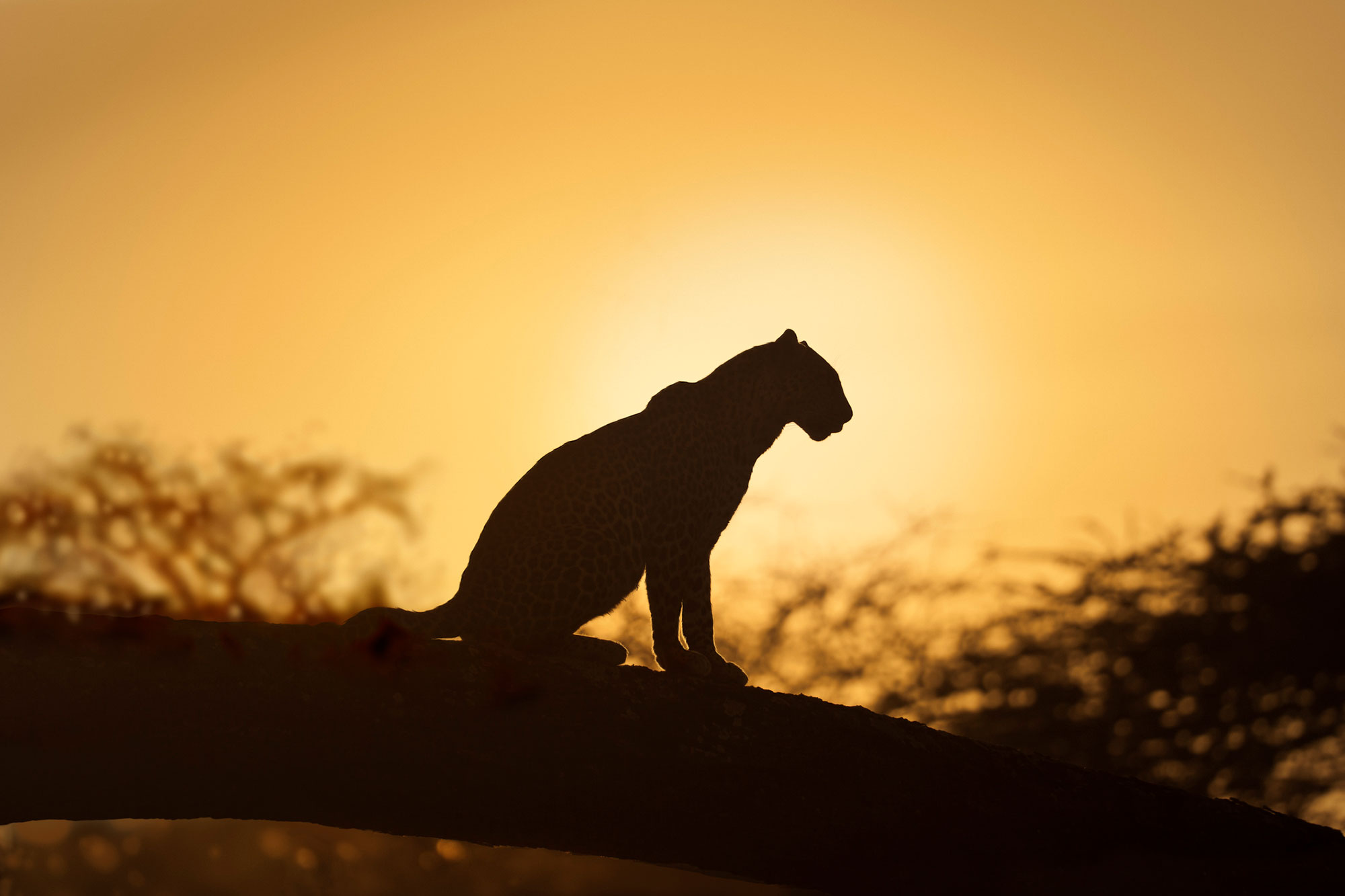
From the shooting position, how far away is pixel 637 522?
4441 millimetres

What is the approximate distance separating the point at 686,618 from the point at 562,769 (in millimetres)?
1783

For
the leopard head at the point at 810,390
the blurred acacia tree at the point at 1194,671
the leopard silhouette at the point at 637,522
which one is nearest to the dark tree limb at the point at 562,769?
the leopard silhouette at the point at 637,522

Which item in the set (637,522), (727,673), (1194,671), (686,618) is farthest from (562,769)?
(1194,671)

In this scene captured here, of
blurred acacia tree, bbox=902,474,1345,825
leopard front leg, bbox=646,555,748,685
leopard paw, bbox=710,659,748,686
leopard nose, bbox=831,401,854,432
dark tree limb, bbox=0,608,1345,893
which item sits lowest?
dark tree limb, bbox=0,608,1345,893

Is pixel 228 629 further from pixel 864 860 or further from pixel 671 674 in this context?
pixel 864 860

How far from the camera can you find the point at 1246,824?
375 cm

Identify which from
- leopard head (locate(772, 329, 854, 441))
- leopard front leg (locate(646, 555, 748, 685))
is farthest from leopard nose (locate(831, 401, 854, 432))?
leopard front leg (locate(646, 555, 748, 685))

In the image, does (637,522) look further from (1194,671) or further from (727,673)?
(1194,671)

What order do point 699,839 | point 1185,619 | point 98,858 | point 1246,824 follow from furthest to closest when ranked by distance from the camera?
point 1185,619, point 98,858, point 1246,824, point 699,839

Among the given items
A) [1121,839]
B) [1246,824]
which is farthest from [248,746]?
[1246,824]

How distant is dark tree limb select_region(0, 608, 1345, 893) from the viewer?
9.01 ft

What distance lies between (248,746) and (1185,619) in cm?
1480

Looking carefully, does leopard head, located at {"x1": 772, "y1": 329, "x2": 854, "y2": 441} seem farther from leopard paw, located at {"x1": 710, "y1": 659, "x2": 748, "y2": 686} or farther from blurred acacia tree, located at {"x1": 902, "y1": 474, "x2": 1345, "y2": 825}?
blurred acacia tree, located at {"x1": 902, "y1": 474, "x2": 1345, "y2": 825}

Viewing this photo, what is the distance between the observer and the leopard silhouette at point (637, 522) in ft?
13.4
